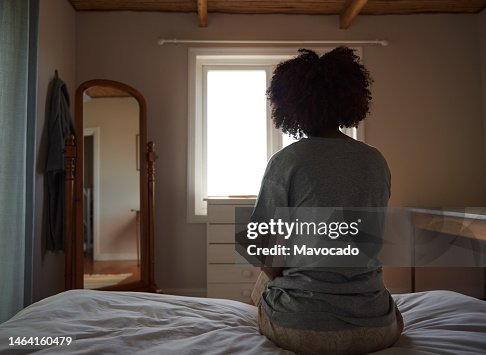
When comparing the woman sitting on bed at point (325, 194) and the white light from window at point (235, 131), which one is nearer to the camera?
the woman sitting on bed at point (325, 194)

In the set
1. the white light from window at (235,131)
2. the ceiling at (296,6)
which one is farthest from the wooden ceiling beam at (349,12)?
the white light from window at (235,131)

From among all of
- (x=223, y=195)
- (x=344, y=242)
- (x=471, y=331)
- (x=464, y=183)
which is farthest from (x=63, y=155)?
(x=464, y=183)

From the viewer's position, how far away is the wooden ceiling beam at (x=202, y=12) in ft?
8.73

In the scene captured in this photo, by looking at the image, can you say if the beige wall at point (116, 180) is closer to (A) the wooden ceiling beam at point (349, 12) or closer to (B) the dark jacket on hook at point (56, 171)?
(B) the dark jacket on hook at point (56, 171)

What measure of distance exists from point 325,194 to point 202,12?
232cm

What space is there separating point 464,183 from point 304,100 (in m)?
2.65

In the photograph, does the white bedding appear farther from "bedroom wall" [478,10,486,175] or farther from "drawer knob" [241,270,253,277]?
"bedroom wall" [478,10,486,175]

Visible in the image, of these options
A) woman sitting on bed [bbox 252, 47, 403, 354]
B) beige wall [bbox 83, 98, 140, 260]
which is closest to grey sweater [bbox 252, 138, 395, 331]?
woman sitting on bed [bbox 252, 47, 403, 354]

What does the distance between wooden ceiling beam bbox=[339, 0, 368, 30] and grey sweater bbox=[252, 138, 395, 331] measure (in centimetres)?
219

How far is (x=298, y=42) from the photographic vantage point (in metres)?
2.98

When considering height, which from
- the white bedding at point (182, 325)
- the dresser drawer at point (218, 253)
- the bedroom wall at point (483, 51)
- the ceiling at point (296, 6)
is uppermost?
the ceiling at point (296, 6)

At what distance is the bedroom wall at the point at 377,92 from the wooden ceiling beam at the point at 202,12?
70mm

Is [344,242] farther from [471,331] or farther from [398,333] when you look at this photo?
Answer: [471,331]
